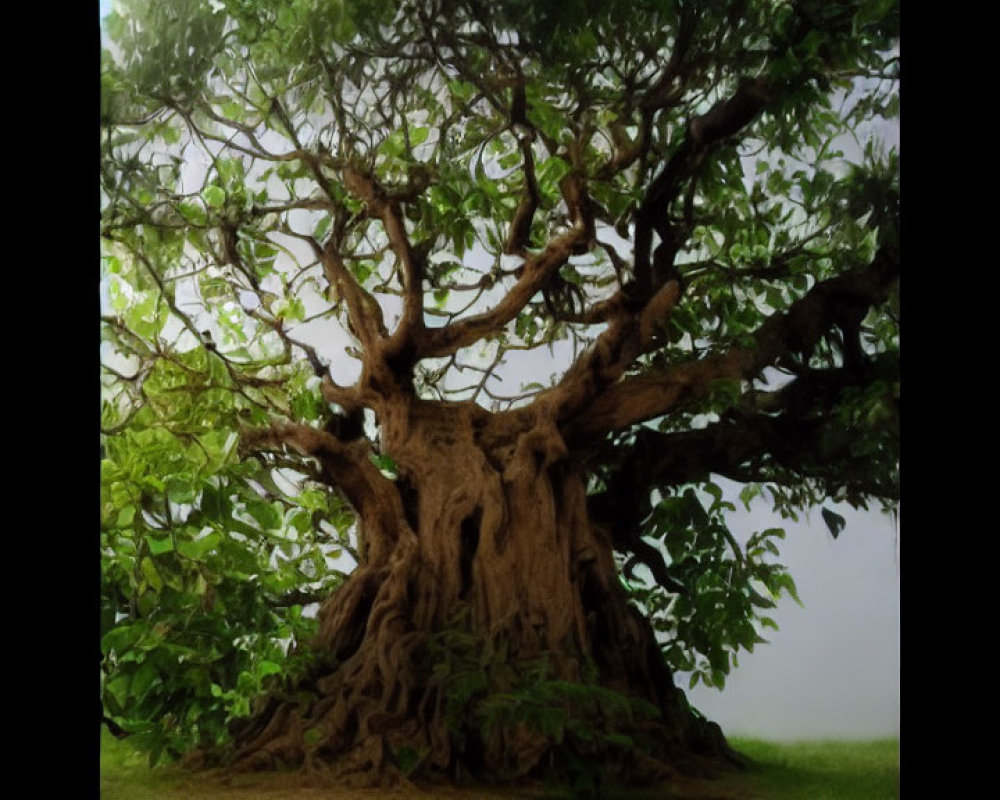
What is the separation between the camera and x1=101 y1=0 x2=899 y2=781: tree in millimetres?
2357

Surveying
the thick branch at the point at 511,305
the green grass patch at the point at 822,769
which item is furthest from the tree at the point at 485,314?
the green grass patch at the point at 822,769

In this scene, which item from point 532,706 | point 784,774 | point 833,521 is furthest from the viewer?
point 833,521

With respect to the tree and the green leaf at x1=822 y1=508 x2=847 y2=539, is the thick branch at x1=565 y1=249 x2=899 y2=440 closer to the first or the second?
the tree

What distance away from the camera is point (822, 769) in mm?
2279

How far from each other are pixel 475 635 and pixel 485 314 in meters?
0.80

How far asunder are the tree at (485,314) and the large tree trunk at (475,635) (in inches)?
0.4

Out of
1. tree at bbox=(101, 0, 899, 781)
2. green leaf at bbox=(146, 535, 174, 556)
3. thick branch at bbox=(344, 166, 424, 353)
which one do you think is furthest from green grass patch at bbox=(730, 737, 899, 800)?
green leaf at bbox=(146, 535, 174, 556)

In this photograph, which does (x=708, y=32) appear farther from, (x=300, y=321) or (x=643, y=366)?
(x=300, y=321)

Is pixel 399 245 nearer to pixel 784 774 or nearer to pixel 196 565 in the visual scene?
pixel 196 565

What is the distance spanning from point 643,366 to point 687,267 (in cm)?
28

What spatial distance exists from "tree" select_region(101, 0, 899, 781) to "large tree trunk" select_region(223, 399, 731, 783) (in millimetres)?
10

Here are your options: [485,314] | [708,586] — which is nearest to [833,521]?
[708,586]
